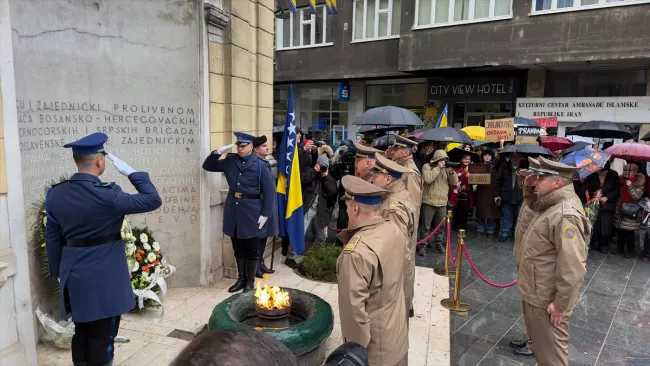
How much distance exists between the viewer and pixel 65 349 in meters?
4.25

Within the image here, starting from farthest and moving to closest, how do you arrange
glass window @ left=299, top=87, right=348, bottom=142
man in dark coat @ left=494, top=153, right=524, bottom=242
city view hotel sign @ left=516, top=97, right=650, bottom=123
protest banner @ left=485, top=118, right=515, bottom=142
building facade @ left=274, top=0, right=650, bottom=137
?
1. glass window @ left=299, top=87, right=348, bottom=142
2. city view hotel sign @ left=516, top=97, right=650, bottom=123
3. building facade @ left=274, top=0, right=650, bottom=137
4. protest banner @ left=485, top=118, right=515, bottom=142
5. man in dark coat @ left=494, top=153, right=524, bottom=242

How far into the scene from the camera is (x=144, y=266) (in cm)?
502

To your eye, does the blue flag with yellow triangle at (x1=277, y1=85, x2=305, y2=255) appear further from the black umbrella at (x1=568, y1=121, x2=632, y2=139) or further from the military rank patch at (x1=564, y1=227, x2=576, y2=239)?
the black umbrella at (x1=568, y1=121, x2=632, y2=139)

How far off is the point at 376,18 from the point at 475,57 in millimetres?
4938

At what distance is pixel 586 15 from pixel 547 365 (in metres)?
13.1

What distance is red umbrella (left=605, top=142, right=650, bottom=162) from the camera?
7.79 metres

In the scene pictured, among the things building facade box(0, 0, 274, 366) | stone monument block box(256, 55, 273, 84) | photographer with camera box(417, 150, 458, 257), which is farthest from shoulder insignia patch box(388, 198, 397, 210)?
photographer with camera box(417, 150, 458, 257)

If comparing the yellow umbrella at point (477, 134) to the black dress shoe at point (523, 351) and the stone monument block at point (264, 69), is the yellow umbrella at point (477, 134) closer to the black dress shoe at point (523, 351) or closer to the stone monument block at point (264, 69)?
the stone monument block at point (264, 69)

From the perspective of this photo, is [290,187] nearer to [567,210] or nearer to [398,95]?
[567,210]

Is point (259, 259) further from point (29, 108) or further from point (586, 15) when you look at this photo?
point (586, 15)

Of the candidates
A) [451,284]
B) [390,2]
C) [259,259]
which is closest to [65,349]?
[259,259]

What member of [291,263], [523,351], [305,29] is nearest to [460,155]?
[291,263]

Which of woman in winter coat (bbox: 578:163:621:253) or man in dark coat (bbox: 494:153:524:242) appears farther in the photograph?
man in dark coat (bbox: 494:153:524:242)

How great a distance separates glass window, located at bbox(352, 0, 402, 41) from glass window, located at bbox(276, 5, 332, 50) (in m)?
1.39
